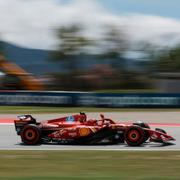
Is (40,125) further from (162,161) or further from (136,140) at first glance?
(162,161)

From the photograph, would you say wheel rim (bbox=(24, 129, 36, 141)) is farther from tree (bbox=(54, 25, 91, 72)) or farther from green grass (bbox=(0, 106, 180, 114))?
tree (bbox=(54, 25, 91, 72))

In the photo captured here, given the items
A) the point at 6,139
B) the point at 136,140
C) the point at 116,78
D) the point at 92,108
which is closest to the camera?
the point at 136,140

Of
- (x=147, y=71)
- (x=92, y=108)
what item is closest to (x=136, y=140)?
(x=92, y=108)

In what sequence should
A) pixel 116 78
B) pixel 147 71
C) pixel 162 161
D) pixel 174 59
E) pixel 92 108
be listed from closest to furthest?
pixel 162 161 → pixel 92 108 → pixel 116 78 → pixel 147 71 → pixel 174 59

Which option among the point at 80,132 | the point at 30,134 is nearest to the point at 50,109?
the point at 30,134

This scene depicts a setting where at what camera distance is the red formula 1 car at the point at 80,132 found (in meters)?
11.9

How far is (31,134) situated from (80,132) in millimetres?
1038

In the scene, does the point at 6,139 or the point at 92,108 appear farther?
the point at 92,108

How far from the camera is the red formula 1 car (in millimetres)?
11875

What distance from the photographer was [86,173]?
7832mm

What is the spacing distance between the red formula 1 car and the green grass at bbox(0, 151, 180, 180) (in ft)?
3.81

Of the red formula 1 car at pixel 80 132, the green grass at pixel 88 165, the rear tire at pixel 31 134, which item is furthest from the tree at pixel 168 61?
the green grass at pixel 88 165

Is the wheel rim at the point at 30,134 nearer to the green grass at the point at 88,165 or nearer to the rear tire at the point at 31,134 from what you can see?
the rear tire at the point at 31,134

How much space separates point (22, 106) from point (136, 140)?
15823mm
